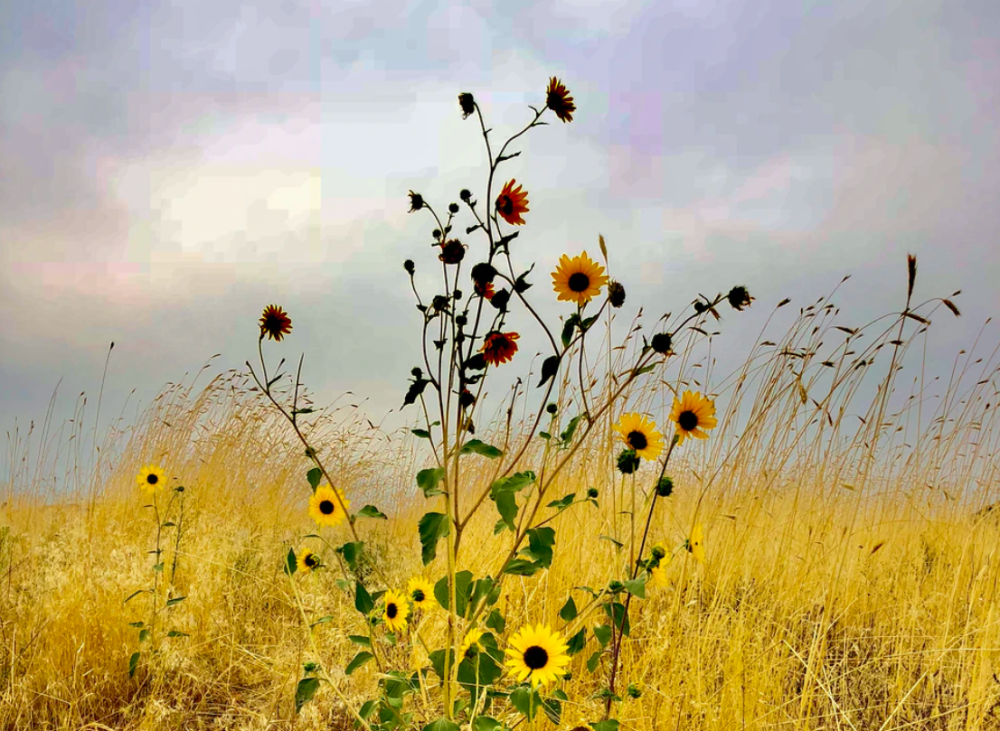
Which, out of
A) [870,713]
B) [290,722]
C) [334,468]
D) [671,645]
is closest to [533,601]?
[671,645]

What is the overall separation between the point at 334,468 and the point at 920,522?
158 inches

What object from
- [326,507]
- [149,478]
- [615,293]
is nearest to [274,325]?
[326,507]

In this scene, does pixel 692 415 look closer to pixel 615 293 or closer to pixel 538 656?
pixel 615 293

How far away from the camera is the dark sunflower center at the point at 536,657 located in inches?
52.7

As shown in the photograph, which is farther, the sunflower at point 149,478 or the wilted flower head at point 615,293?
the sunflower at point 149,478

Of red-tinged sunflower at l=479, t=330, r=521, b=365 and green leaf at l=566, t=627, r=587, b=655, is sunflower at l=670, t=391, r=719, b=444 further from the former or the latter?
green leaf at l=566, t=627, r=587, b=655

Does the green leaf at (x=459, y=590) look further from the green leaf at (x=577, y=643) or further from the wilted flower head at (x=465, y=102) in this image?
the wilted flower head at (x=465, y=102)

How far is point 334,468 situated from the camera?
18.2 ft

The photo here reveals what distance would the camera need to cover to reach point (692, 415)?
1.42 m

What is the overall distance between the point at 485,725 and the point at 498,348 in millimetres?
707

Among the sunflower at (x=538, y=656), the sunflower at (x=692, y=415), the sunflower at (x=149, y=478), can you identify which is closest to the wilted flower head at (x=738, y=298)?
the sunflower at (x=692, y=415)

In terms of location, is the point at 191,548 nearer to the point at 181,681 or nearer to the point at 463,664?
the point at 181,681

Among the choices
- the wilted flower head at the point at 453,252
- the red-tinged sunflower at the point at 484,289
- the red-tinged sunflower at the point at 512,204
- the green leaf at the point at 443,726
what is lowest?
the green leaf at the point at 443,726

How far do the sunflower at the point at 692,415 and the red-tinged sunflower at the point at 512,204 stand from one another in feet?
1.62
